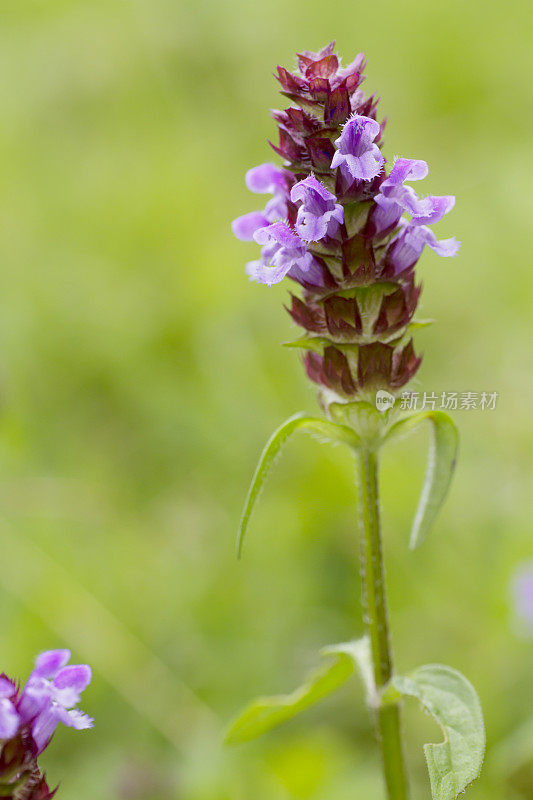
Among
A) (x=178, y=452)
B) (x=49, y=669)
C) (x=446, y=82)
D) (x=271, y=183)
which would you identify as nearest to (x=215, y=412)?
(x=178, y=452)

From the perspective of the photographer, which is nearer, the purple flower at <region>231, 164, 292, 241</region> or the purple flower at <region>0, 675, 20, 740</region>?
the purple flower at <region>0, 675, 20, 740</region>

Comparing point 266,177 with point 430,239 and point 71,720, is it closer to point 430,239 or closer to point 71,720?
point 430,239

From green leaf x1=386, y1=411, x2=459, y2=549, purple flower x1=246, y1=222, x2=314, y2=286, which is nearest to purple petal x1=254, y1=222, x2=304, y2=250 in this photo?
purple flower x1=246, y1=222, x2=314, y2=286

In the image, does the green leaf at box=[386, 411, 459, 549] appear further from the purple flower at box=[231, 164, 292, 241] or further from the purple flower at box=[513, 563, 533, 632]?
the purple flower at box=[513, 563, 533, 632]

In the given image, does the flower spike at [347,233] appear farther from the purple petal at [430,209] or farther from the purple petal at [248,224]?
the purple petal at [248,224]

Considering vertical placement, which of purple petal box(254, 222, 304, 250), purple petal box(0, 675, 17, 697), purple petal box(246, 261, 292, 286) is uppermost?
purple petal box(254, 222, 304, 250)

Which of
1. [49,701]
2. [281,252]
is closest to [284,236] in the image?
[281,252]

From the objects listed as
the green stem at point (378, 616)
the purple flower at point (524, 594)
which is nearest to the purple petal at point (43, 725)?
the green stem at point (378, 616)

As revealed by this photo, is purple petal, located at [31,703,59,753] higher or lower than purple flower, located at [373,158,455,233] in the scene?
lower
